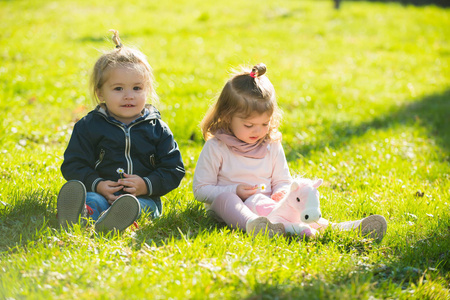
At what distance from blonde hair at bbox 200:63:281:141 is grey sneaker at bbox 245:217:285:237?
871mm

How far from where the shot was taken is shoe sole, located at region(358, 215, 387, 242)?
3.49 m

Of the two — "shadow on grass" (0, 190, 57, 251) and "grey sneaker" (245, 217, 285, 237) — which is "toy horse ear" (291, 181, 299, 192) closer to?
"grey sneaker" (245, 217, 285, 237)

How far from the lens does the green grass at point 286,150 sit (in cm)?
277

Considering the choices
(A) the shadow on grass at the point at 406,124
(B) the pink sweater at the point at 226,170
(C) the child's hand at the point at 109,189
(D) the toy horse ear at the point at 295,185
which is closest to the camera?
(D) the toy horse ear at the point at 295,185

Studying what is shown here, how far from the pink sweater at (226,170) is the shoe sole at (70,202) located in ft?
3.25

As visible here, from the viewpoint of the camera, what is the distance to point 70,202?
3.25 meters

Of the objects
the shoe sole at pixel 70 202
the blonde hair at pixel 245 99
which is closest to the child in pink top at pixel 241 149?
the blonde hair at pixel 245 99

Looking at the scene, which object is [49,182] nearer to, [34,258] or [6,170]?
[6,170]

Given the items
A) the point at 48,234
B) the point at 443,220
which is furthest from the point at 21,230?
the point at 443,220

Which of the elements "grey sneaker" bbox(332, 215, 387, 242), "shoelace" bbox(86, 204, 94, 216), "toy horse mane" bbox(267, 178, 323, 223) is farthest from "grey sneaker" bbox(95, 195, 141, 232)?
"grey sneaker" bbox(332, 215, 387, 242)

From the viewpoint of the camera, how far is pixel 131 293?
252 centimetres

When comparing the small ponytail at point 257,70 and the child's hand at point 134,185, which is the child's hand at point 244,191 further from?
the small ponytail at point 257,70

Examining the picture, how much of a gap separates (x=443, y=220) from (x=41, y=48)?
28.1 feet

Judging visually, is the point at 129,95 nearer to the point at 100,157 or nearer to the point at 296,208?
the point at 100,157
